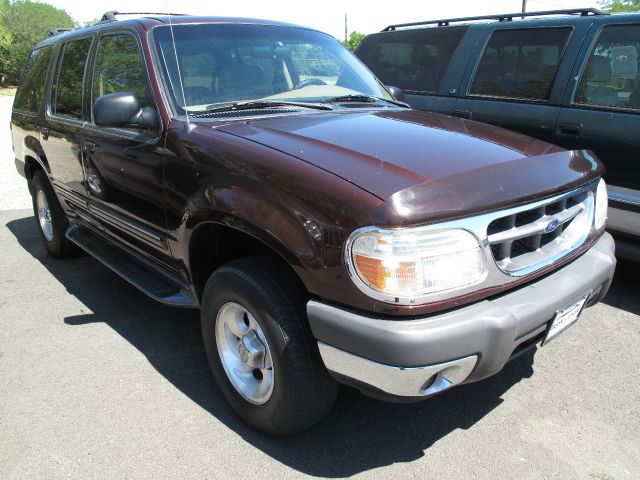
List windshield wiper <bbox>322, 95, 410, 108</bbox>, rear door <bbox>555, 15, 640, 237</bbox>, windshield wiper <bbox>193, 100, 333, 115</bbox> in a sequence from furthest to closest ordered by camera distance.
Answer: rear door <bbox>555, 15, 640, 237</bbox> < windshield wiper <bbox>322, 95, 410, 108</bbox> < windshield wiper <bbox>193, 100, 333, 115</bbox>

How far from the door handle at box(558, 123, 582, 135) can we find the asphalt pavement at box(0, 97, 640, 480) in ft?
4.46

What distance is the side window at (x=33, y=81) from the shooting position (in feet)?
15.1

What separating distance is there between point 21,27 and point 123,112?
207ft

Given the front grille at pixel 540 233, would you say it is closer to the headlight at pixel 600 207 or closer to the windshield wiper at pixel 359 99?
the headlight at pixel 600 207

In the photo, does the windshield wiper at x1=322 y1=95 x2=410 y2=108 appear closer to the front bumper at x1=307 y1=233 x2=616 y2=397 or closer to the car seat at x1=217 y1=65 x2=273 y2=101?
the car seat at x1=217 y1=65 x2=273 y2=101

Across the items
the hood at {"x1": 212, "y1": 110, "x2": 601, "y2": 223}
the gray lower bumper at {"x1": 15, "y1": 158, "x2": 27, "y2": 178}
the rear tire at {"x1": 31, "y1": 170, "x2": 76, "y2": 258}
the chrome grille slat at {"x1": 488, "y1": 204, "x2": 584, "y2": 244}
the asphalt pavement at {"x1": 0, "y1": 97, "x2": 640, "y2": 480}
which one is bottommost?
the asphalt pavement at {"x1": 0, "y1": 97, "x2": 640, "y2": 480}

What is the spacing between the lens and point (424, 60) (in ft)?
17.0

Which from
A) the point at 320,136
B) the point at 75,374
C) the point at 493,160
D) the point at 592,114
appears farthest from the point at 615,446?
the point at 75,374

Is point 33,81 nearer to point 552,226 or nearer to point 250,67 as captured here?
point 250,67

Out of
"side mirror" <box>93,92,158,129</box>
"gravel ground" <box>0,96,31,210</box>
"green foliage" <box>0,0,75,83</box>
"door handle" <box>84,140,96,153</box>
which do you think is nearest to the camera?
"side mirror" <box>93,92,158,129</box>

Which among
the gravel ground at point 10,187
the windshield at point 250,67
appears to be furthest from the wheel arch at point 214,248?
the gravel ground at point 10,187

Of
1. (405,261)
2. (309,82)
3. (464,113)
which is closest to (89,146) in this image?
(309,82)

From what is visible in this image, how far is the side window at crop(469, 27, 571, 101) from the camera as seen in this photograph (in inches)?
169

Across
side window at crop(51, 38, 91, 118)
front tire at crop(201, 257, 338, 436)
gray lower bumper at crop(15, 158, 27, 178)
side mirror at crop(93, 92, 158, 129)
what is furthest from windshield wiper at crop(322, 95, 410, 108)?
gray lower bumper at crop(15, 158, 27, 178)
